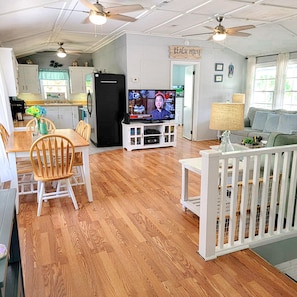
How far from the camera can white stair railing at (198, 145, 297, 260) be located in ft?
6.40

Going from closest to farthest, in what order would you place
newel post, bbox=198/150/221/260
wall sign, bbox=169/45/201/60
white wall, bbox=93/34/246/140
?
newel post, bbox=198/150/221/260 < white wall, bbox=93/34/246/140 < wall sign, bbox=169/45/201/60

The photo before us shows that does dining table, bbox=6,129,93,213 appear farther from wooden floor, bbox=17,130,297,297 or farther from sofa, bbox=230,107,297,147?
sofa, bbox=230,107,297,147

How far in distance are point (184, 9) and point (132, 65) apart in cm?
207

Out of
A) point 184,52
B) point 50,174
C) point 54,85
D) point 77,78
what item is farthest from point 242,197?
point 54,85

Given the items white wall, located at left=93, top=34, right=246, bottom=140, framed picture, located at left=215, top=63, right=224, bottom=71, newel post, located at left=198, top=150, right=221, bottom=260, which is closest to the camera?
newel post, located at left=198, top=150, right=221, bottom=260

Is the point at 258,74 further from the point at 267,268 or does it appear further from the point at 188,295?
the point at 188,295

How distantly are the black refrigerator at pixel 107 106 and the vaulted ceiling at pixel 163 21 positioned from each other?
41.6 inches

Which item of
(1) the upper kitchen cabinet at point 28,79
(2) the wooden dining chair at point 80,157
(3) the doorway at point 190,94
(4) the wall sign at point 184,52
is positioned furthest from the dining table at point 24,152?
(1) the upper kitchen cabinet at point 28,79

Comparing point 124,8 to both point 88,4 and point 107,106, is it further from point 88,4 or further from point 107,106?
point 107,106

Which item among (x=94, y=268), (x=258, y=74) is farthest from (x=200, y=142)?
(x=94, y=268)

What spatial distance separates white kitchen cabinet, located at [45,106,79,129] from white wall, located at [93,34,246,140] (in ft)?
5.21

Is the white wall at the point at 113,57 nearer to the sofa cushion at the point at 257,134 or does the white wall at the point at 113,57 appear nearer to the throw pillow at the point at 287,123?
the sofa cushion at the point at 257,134

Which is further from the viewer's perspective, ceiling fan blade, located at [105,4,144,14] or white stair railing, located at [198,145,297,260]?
ceiling fan blade, located at [105,4,144,14]

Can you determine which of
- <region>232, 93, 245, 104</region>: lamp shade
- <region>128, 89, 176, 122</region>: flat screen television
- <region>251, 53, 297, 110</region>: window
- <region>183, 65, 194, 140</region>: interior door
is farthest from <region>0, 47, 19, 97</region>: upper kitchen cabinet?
<region>251, 53, 297, 110</region>: window
